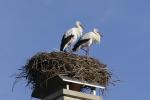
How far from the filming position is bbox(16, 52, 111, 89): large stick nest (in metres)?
12.0

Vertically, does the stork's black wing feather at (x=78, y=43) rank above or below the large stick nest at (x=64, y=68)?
above

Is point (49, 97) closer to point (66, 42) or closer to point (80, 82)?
point (80, 82)

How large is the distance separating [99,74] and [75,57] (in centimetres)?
64

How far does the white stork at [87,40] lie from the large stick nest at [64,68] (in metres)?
2.15

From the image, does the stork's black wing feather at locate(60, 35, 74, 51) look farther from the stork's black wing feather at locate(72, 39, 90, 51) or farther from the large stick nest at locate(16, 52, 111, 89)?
the large stick nest at locate(16, 52, 111, 89)

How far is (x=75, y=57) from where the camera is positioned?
12711 mm

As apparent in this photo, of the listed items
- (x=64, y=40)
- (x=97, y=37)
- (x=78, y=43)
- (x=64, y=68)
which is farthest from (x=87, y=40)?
(x=64, y=68)

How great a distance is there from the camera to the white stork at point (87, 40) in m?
15.1

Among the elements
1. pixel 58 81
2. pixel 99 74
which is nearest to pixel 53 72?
pixel 58 81

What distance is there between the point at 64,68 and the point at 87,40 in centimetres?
332

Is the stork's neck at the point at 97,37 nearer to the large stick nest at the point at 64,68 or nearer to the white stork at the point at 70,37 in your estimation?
the white stork at the point at 70,37

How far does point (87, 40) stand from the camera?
50.4ft

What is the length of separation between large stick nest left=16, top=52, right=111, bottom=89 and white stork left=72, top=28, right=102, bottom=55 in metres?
2.15

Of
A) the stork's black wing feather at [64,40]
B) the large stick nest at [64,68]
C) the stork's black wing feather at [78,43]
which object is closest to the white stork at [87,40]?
the stork's black wing feather at [78,43]
